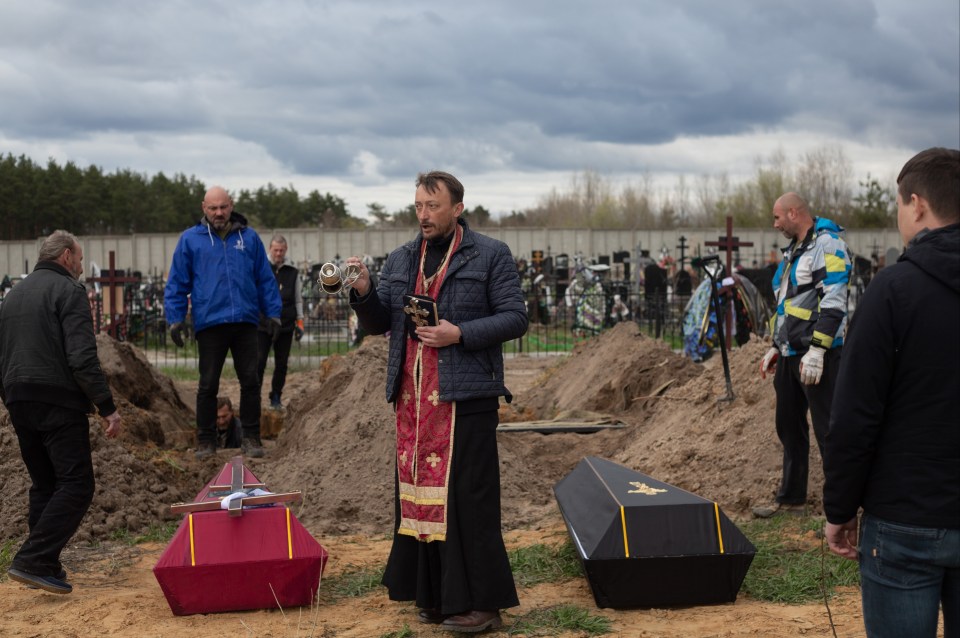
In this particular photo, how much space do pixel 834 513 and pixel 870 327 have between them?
51cm

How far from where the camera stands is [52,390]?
5.12 m

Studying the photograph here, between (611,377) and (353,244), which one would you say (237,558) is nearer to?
(611,377)

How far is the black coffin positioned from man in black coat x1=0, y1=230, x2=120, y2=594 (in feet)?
8.31

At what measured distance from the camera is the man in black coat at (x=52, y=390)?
5.11 metres

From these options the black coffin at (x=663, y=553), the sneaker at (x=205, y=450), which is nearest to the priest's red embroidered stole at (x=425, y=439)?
the black coffin at (x=663, y=553)

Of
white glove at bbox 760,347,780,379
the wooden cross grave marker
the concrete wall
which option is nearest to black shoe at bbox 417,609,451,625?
the wooden cross grave marker

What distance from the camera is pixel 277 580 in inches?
191

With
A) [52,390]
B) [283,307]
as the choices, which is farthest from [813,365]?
[283,307]

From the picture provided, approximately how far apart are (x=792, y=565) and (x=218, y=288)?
15.4 feet

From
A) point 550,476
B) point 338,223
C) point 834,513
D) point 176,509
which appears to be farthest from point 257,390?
point 338,223

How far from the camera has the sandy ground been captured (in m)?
4.75

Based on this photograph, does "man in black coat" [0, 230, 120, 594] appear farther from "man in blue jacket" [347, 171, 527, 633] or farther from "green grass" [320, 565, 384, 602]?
"man in blue jacket" [347, 171, 527, 633]

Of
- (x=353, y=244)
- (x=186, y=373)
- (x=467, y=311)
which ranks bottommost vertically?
(x=186, y=373)

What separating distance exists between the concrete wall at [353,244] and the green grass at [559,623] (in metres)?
36.1
